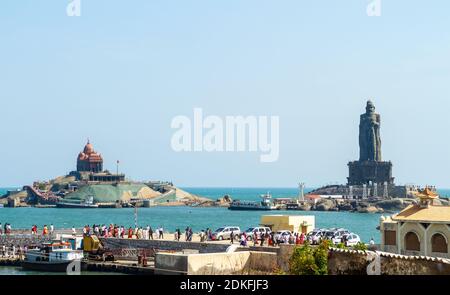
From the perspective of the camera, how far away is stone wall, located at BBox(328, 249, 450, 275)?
2659cm

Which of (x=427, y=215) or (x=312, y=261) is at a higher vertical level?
(x=427, y=215)

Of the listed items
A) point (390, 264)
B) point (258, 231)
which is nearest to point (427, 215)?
point (390, 264)

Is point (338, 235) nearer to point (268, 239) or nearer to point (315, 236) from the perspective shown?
point (315, 236)

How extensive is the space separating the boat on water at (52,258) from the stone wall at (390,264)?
25.1 m

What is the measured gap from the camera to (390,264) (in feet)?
89.2

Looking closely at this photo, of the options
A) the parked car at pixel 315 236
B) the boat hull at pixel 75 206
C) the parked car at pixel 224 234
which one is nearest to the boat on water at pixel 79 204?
the boat hull at pixel 75 206

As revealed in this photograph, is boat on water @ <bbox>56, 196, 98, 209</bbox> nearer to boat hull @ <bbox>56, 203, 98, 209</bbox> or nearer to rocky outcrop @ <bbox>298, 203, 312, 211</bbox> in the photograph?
boat hull @ <bbox>56, 203, 98, 209</bbox>

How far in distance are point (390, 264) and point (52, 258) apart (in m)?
27.8

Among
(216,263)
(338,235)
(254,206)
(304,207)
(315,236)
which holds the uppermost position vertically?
(315,236)

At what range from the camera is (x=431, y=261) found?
2669cm

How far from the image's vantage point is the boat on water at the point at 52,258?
49938mm

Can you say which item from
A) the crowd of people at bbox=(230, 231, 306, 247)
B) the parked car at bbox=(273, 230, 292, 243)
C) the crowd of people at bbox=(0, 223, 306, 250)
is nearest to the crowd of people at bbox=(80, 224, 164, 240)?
the crowd of people at bbox=(0, 223, 306, 250)
